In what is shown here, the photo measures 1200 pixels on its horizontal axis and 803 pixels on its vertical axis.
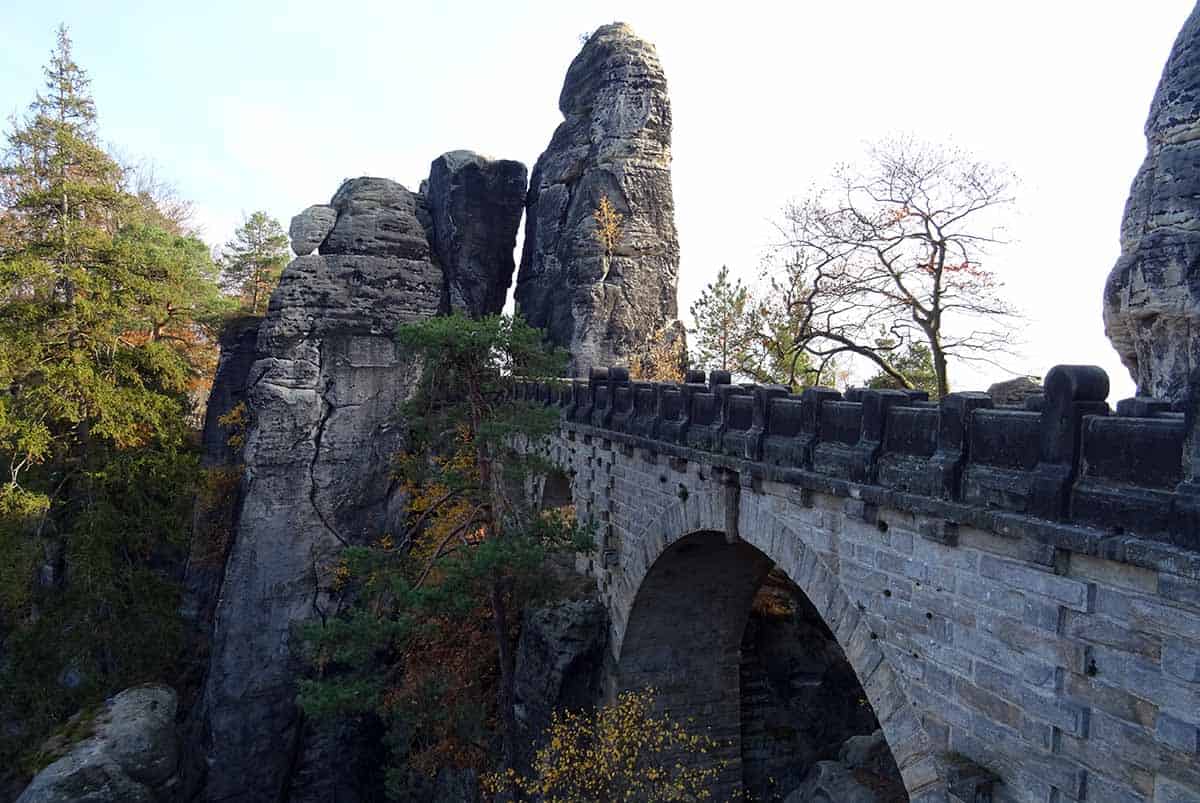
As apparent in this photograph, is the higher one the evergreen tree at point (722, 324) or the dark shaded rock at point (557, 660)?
the evergreen tree at point (722, 324)

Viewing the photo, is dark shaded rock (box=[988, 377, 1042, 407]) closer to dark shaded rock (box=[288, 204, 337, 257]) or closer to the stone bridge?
the stone bridge

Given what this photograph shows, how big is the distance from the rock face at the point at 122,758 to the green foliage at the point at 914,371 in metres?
19.1

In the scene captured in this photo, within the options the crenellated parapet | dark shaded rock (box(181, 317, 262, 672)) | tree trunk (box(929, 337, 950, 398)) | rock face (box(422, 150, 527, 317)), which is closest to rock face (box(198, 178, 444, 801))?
dark shaded rock (box(181, 317, 262, 672))

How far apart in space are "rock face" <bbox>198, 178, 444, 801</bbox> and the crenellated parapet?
49.5 ft

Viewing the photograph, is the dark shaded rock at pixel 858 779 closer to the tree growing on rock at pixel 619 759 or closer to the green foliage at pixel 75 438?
the tree growing on rock at pixel 619 759

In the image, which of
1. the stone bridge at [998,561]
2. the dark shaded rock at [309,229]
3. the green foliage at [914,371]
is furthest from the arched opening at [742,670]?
the dark shaded rock at [309,229]

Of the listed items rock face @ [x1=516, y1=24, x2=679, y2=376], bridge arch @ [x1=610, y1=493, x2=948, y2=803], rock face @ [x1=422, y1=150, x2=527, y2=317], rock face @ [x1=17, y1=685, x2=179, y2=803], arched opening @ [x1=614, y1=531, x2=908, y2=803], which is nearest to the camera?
bridge arch @ [x1=610, y1=493, x2=948, y2=803]

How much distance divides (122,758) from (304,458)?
870 centimetres

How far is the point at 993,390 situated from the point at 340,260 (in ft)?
62.1

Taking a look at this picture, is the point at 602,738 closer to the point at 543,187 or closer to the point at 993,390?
the point at 993,390

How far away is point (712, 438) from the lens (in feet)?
32.2

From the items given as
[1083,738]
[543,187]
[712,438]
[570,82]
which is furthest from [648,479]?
[570,82]

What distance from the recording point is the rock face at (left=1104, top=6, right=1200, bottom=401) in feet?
26.7

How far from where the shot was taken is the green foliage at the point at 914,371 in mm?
18578
